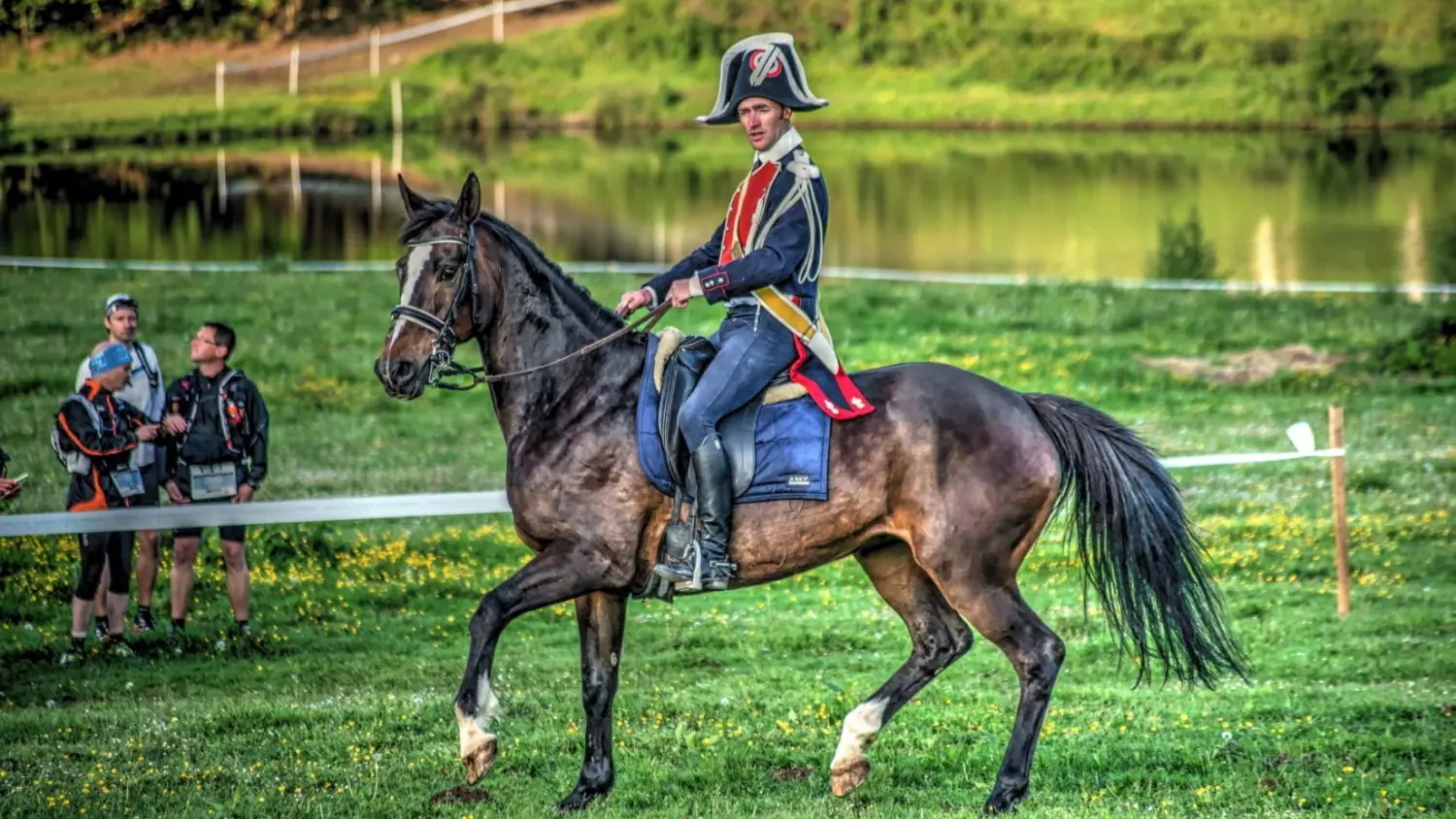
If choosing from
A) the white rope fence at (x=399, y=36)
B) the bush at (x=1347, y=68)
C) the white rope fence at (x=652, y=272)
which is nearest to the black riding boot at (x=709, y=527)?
the white rope fence at (x=652, y=272)

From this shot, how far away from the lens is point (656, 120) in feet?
121

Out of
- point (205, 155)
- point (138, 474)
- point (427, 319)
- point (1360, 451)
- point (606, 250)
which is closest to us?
point (427, 319)

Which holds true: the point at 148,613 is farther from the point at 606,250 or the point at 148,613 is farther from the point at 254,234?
the point at 606,250

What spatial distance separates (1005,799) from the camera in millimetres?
8336

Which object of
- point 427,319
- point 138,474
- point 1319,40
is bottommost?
point 138,474

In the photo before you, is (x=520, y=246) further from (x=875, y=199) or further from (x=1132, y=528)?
(x=875, y=199)

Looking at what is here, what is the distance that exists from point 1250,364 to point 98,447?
14520 millimetres

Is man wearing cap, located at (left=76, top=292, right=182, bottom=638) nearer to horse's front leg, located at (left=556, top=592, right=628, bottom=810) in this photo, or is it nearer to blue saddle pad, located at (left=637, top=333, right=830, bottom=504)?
horse's front leg, located at (left=556, top=592, right=628, bottom=810)

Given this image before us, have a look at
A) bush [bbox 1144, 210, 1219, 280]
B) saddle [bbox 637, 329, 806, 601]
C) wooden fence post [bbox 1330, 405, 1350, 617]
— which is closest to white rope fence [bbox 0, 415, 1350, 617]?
wooden fence post [bbox 1330, 405, 1350, 617]

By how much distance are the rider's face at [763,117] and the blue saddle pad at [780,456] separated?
117 centimetres

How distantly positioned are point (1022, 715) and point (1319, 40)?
31.9 m

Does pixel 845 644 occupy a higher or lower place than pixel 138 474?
lower

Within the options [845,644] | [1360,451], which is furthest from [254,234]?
[845,644]

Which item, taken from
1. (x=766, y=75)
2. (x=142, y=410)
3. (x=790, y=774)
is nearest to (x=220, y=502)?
(x=142, y=410)
